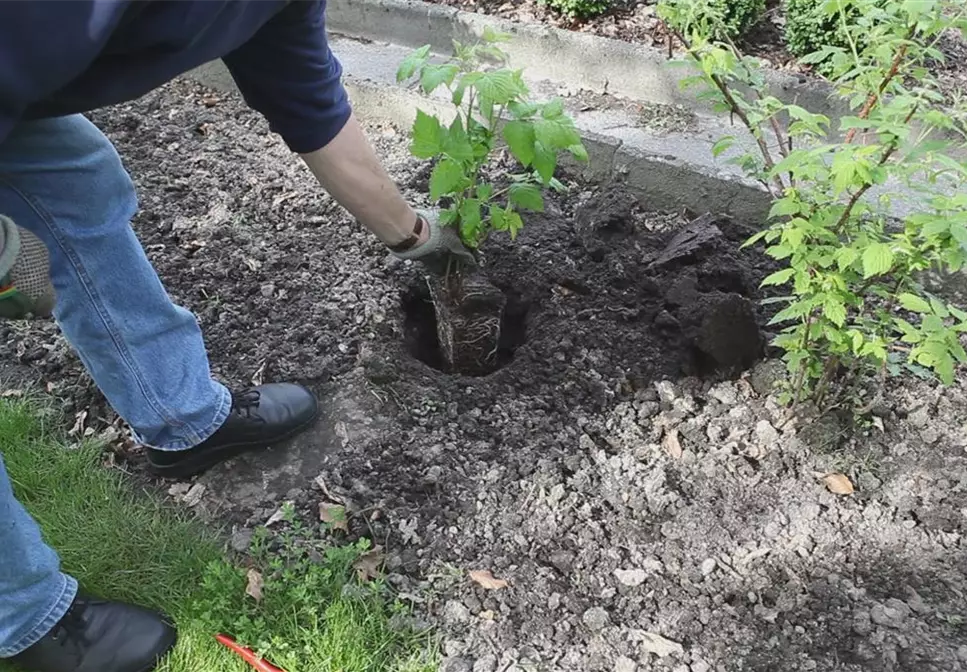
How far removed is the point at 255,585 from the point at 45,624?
1.55ft

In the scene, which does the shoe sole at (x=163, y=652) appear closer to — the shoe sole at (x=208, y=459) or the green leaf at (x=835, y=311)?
the shoe sole at (x=208, y=459)

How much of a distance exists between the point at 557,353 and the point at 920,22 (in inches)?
53.3

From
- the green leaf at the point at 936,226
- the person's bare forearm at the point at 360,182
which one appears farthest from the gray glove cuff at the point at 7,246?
the green leaf at the point at 936,226

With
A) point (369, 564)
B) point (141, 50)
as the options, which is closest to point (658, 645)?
point (369, 564)

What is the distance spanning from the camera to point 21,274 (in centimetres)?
145

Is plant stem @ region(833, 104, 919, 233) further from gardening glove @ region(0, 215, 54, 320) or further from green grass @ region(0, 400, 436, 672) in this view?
gardening glove @ region(0, 215, 54, 320)

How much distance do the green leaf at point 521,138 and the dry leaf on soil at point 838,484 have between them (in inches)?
46.7

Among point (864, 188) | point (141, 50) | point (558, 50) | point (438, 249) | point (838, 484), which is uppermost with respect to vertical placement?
point (141, 50)

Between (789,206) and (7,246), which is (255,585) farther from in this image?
(789,206)

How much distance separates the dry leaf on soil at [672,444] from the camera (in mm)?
2387

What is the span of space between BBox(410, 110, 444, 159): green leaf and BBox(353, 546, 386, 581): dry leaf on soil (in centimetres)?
105

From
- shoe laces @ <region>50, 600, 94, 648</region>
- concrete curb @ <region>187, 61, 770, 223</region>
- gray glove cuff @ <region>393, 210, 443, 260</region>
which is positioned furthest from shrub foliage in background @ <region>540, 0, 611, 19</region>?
shoe laces @ <region>50, 600, 94, 648</region>

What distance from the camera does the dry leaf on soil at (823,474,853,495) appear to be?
2236 millimetres

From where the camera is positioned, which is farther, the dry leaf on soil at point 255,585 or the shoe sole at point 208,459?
the shoe sole at point 208,459
